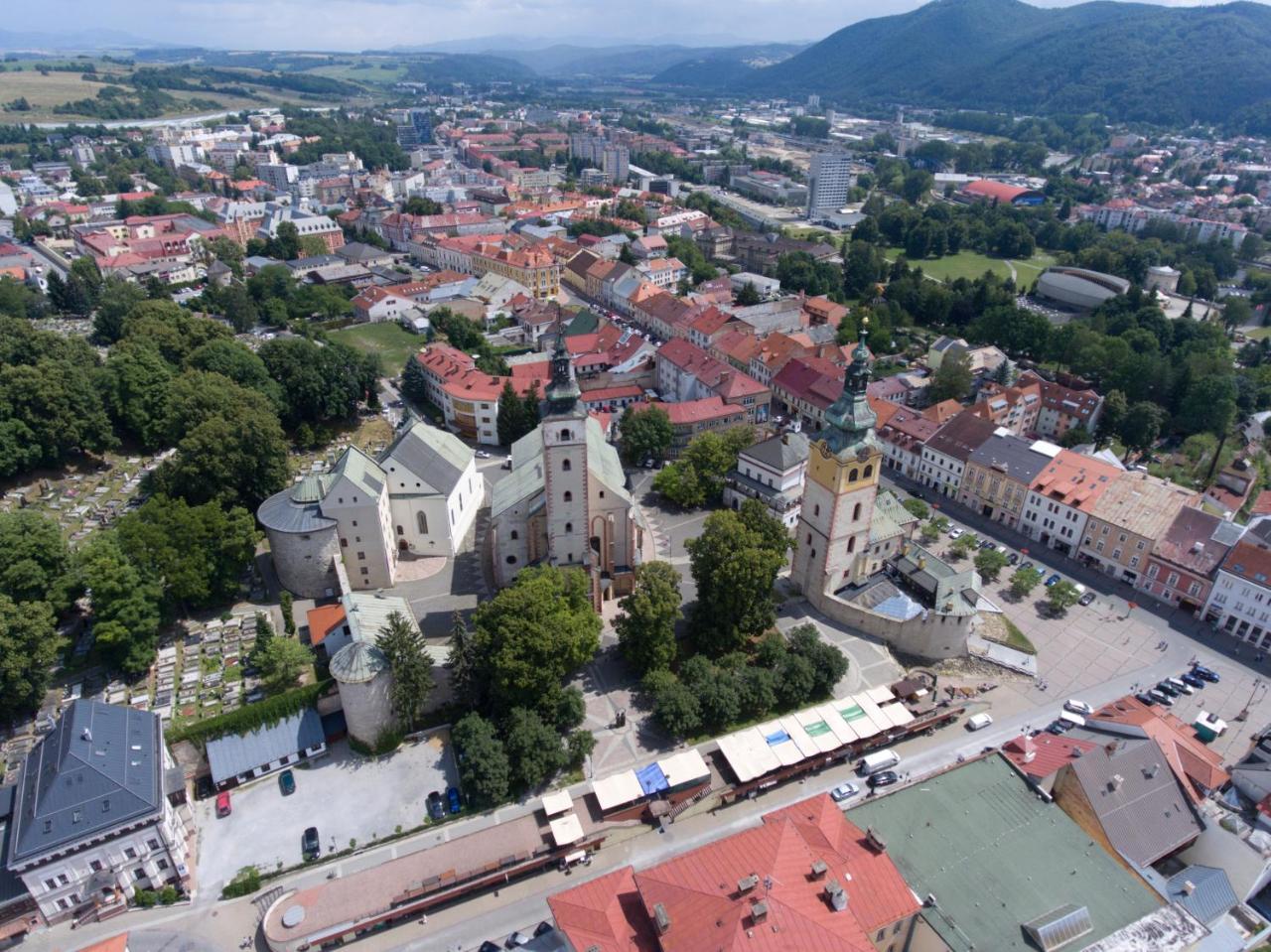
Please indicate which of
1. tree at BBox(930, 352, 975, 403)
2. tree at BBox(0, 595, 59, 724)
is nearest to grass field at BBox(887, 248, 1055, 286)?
tree at BBox(930, 352, 975, 403)

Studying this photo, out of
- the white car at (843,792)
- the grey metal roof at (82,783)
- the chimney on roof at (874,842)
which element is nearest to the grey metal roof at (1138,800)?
the white car at (843,792)

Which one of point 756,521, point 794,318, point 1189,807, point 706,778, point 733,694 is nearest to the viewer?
point 1189,807

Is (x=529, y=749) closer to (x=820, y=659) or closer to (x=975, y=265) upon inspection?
(x=820, y=659)

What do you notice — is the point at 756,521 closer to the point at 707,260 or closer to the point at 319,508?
the point at 319,508

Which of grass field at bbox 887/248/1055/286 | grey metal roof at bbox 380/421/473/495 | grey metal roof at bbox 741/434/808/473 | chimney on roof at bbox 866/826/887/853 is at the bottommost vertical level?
grass field at bbox 887/248/1055/286

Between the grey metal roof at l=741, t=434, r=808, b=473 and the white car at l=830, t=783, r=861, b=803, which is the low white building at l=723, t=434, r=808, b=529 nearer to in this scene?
the grey metal roof at l=741, t=434, r=808, b=473

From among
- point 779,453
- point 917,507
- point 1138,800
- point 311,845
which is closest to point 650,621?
point 311,845

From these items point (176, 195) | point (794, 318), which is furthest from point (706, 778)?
point (176, 195)
